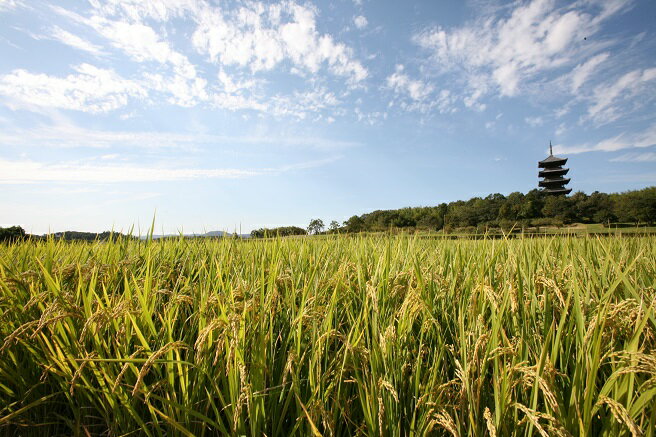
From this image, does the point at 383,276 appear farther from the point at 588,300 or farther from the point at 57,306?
the point at 57,306

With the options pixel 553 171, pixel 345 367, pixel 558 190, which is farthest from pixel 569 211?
pixel 553 171

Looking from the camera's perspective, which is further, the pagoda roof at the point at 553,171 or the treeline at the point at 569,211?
the pagoda roof at the point at 553,171

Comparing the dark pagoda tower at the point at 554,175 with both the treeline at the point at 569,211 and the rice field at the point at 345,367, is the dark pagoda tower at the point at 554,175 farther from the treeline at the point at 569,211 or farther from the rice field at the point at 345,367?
the rice field at the point at 345,367

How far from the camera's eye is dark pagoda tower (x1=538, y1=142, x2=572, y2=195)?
8488 centimetres

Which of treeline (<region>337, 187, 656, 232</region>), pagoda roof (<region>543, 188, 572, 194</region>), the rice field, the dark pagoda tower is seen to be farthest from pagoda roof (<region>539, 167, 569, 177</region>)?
the rice field

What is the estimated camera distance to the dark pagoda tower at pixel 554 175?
278ft

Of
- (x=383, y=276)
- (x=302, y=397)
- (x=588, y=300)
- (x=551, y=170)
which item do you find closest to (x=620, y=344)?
(x=588, y=300)

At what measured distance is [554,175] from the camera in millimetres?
87250

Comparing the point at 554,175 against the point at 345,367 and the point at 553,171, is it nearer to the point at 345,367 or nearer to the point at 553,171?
the point at 553,171

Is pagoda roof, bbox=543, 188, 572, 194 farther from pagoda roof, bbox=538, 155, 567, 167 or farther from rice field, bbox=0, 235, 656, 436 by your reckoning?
rice field, bbox=0, 235, 656, 436

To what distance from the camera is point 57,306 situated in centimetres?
163

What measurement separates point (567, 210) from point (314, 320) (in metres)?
51.0

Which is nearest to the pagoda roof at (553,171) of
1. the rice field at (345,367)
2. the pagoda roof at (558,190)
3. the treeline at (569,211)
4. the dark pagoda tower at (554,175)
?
the dark pagoda tower at (554,175)

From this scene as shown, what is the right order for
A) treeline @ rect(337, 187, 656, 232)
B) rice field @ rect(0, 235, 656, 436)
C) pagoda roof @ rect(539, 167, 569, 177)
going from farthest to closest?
1. pagoda roof @ rect(539, 167, 569, 177)
2. treeline @ rect(337, 187, 656, 232)
3. rice field @ rect(0, 235, 656, 436)
